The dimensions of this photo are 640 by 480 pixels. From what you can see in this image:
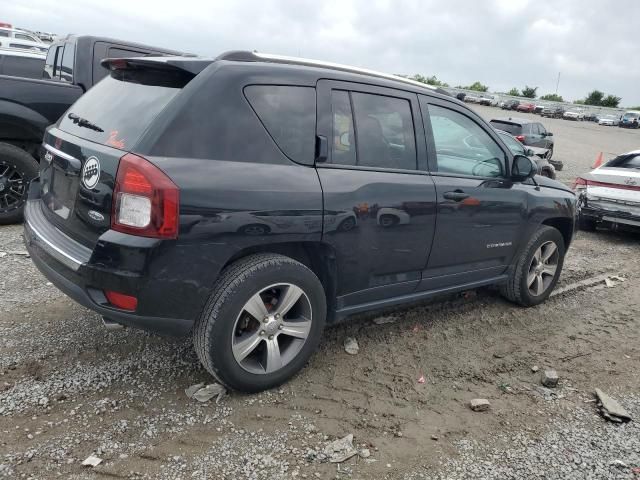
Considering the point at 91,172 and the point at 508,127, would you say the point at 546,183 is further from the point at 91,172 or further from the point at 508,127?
the point at 508,127

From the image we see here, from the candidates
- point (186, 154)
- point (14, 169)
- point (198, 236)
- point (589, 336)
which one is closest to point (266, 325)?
point (198, 236)

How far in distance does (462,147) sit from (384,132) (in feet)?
2.74

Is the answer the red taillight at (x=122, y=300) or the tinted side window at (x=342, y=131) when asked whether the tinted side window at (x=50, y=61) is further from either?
the red taillight at (x=122, y=300)

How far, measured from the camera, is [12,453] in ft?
8.06

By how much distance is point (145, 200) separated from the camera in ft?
8.31

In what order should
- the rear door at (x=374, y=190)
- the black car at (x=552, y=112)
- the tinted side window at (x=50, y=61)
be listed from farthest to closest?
1. the black car at (x=552, y=112)
2. the tinted side window at (x=50, y=61)
3. the rear door at (x=374, y=190)

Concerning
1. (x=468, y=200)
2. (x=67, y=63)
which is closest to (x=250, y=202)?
(x=468, y=200)

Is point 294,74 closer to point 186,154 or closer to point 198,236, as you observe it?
point 186,154

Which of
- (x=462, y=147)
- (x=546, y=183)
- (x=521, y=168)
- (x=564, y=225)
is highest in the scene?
(x=462, y=147)

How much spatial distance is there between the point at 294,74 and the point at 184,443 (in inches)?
83.7

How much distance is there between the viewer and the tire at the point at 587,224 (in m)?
8.32

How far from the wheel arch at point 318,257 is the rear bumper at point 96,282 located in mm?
630

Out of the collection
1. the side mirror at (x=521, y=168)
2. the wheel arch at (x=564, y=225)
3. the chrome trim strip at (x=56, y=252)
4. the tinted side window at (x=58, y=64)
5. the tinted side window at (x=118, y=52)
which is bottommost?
the chrome trim strip at (x=56, y=252)

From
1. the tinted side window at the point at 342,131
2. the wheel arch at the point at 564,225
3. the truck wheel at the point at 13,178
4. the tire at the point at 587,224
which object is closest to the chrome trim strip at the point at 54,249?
the tinted side window at the point at 342,131
